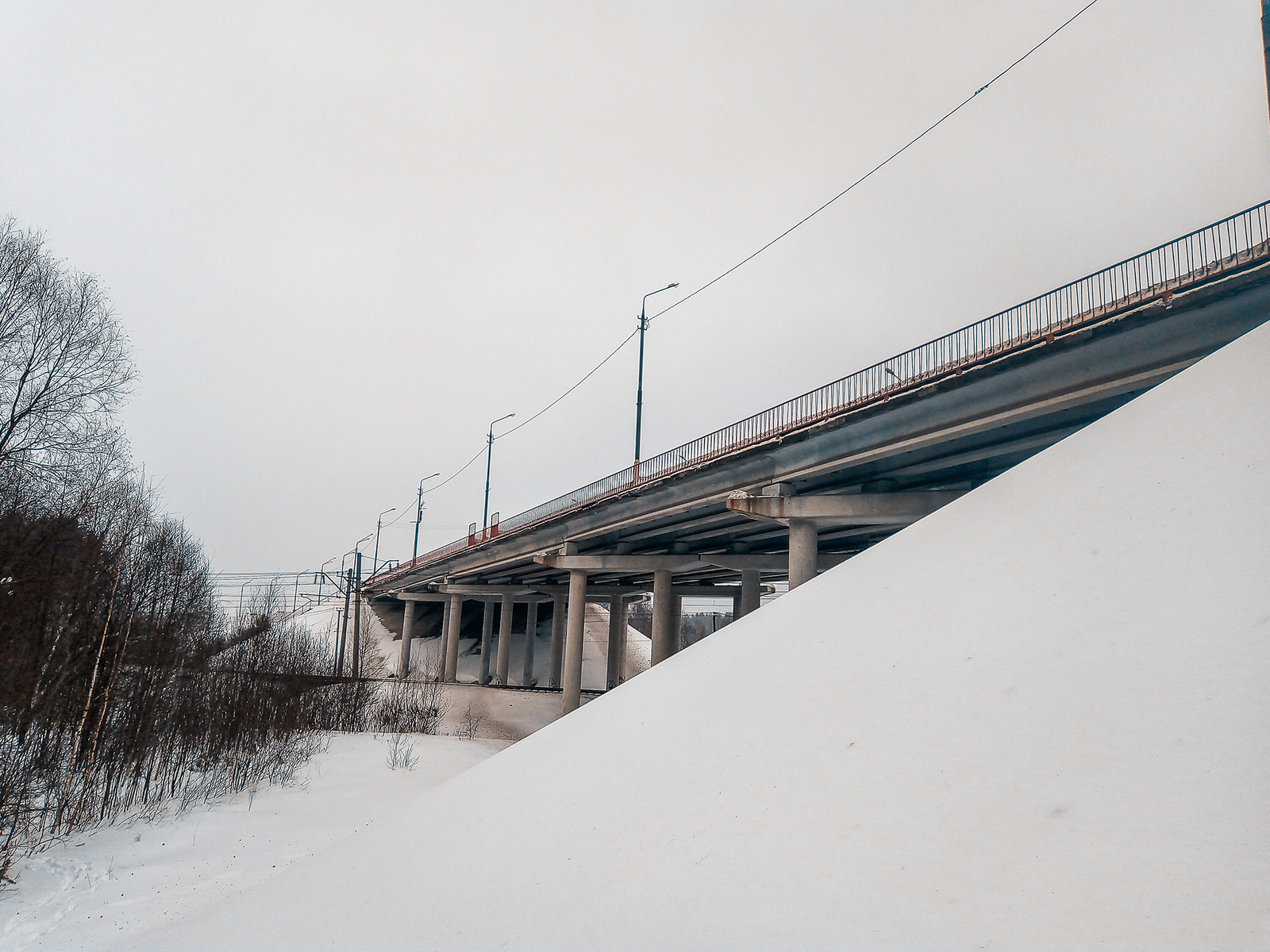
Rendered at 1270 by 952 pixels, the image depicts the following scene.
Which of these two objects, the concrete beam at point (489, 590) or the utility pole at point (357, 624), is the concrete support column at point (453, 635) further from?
the utility pole at point (357, 624)

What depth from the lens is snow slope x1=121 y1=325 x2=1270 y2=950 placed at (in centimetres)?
409

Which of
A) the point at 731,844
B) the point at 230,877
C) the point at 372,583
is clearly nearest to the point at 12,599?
the point at 230,877

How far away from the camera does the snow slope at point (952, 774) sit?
4.09 meters

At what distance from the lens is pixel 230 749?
18.5m

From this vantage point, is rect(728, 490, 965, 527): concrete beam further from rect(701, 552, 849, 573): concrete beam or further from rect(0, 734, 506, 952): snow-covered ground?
rect(0, 734, 506, 952): snow-covered ground

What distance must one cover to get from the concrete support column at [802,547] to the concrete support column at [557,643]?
41047mm

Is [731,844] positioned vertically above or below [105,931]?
above

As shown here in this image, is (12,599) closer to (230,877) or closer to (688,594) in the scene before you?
(230,877)

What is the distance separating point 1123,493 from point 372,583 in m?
82.4

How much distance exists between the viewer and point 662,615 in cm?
4331

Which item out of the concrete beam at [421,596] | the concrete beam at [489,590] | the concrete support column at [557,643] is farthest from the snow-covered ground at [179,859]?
the concrete beam at [421,596]

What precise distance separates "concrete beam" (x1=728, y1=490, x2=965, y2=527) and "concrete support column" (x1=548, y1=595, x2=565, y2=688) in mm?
41087

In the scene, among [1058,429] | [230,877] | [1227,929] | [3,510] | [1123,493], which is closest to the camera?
[1227,929]

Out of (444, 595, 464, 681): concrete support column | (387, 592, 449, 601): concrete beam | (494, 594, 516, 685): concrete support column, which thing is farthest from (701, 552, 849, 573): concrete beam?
(387, 592, 449, 601): concrete beam
